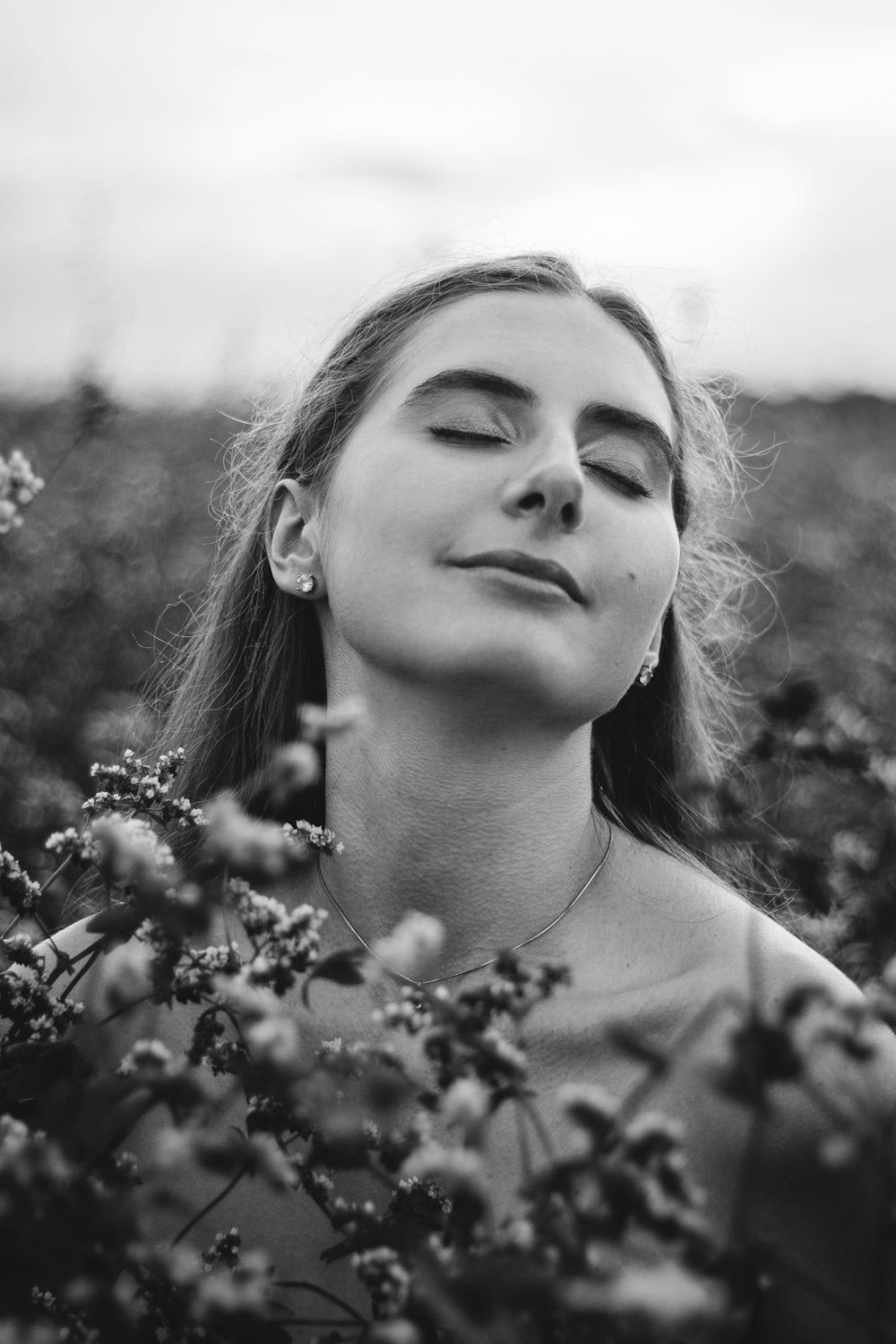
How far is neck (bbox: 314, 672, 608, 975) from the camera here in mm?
2336

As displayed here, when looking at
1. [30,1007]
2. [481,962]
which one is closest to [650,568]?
[481,962]

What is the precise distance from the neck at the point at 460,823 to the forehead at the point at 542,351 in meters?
A: 0.69

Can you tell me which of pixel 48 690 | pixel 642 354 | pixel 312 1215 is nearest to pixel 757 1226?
pixel 312 1215

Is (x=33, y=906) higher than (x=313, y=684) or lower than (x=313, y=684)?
higher

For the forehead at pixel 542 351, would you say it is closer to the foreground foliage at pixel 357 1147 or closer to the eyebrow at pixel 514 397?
the eyebrow at pixel 514 397

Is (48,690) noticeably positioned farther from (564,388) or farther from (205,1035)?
(205,1035)

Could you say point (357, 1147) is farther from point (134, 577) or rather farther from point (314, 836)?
point (134, 577)

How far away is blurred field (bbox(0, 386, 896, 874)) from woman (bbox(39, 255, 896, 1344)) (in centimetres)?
103

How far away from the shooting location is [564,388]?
7.70ft

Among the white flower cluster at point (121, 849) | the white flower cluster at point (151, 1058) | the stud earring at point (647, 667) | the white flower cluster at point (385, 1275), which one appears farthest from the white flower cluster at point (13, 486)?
the stud earring at point (647, 667)

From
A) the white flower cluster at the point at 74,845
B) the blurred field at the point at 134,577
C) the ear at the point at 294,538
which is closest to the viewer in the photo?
the white flower cluster at the point at 74,845

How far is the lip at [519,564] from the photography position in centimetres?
209

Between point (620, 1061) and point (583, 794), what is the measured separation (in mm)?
570

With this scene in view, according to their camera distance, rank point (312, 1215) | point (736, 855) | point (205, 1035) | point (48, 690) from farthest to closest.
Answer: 1. point (48, 690)
2. point (736, 855)
3. point (312, 1215)
4. point (205, 1035)
